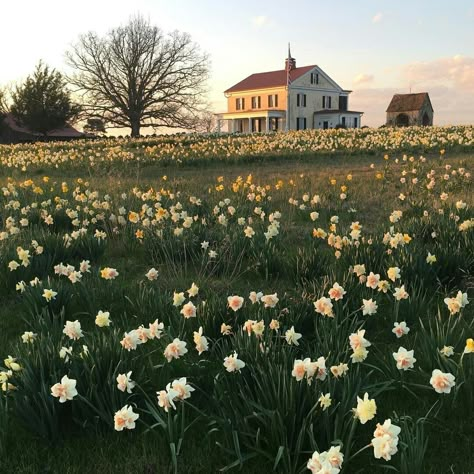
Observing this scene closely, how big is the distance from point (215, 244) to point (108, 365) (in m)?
2.98

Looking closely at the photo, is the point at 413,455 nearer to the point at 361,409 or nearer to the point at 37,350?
the point at 361,409

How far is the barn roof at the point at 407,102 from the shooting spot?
68.2 m

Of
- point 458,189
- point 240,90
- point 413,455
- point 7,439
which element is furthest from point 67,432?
point 240,90

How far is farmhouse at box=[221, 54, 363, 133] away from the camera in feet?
200

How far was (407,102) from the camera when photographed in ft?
230

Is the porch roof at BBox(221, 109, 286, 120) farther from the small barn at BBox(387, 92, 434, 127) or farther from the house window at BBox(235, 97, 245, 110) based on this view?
the small barn at BBox(387, 92, 434, 127)

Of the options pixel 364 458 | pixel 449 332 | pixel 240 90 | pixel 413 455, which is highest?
pixel 240 90

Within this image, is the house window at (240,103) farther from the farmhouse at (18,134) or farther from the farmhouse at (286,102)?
the farmhouse at (18,134)

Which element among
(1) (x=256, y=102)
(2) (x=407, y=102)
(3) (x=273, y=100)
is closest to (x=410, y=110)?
(2) (x=407, y=102)

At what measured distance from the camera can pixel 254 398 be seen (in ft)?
7.41

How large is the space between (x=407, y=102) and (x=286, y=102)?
20.5 metres

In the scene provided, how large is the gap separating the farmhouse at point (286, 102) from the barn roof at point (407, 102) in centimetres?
716

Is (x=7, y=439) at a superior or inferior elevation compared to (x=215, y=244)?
inferior

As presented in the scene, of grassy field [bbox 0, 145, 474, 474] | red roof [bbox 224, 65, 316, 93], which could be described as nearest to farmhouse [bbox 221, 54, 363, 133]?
red roof [bbox 224, 65, 316, 93]
